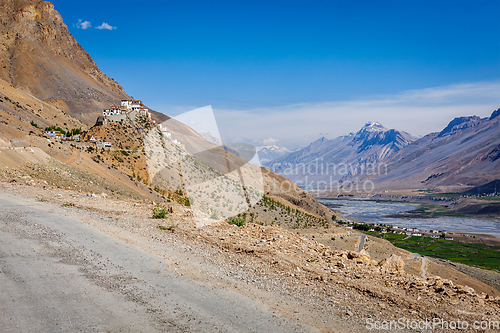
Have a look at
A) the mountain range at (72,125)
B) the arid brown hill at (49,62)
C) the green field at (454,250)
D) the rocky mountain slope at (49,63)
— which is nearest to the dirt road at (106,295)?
the mountain range at (72,125)

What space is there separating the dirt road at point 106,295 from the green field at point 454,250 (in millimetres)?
73147

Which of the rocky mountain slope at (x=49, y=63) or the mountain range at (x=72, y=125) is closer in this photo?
the mountain range at (x=72, y=125)

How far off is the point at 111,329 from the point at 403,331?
470cm

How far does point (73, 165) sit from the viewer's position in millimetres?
27781

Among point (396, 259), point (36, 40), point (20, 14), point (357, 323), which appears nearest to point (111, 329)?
point (357, 323)

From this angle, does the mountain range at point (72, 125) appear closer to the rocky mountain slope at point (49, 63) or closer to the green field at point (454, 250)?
the rocky mountain slope at point (49, 63)

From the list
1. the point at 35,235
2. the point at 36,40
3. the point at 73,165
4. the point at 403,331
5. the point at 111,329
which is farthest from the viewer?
the point at 36,40

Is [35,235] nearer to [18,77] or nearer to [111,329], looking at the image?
[111,329]

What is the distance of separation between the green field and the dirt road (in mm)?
73147

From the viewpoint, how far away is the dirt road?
5.16m

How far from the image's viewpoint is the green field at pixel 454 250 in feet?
218

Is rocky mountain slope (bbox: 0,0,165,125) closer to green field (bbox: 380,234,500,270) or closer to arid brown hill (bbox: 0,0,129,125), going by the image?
arid brown hill (bbox: 0,0,129,125)

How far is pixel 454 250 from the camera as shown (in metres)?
76.9

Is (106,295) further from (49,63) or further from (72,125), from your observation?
(49,63)
